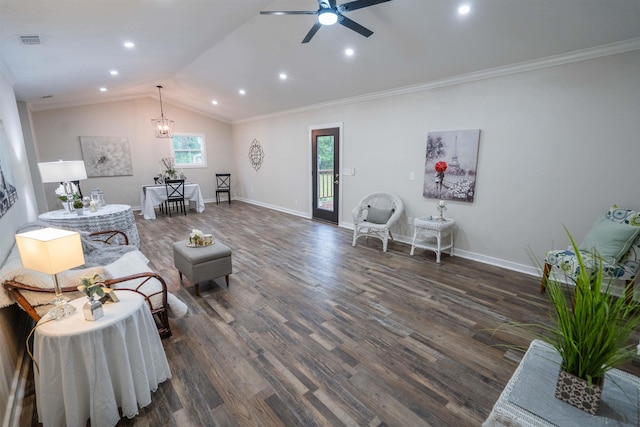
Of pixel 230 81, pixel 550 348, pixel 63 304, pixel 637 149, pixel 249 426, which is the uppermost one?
pixel 230 81

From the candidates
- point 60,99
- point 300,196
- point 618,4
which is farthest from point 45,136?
point 618,4

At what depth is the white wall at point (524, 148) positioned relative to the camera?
298 centimetres

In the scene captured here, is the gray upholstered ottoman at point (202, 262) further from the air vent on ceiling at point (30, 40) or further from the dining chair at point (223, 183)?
the dining chair at point (223, 183)

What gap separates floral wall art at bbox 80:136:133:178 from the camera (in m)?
7.18

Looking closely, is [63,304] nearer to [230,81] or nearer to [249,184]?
[230,81]

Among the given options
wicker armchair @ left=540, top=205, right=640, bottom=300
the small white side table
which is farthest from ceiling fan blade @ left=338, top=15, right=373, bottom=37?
wicker armchair @ left=540, top=205, right=640, bottom=300

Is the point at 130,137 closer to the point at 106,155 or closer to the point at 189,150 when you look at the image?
the point at 106,155

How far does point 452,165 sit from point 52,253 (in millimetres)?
4402

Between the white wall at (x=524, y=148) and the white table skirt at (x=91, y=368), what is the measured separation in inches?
163

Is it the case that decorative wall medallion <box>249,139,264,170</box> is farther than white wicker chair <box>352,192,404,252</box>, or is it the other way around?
decorative wall medallion <box>249,139,264,170</box>

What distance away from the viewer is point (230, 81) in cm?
580

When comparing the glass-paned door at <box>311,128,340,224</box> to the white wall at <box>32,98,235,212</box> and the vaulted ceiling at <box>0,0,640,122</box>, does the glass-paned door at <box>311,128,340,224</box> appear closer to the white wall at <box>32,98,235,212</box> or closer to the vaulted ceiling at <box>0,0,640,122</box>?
the vaulted ceiling at <box>0,0,640,122</box>

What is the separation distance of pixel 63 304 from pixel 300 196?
558cm

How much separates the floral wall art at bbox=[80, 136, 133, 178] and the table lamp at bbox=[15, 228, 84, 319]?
700cm
